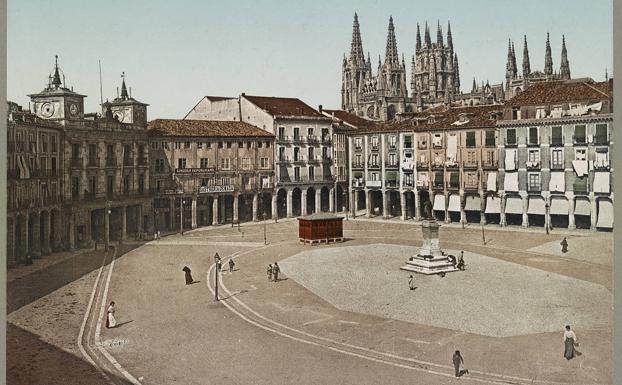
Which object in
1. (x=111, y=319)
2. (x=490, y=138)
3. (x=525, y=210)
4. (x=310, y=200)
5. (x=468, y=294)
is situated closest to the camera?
(x=111, y=319)

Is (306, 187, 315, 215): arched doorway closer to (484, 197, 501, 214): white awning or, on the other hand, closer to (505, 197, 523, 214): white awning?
(484, 197, 501, 214): white awning

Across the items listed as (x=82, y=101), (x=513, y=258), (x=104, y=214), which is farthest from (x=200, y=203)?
(x=513, y=258)

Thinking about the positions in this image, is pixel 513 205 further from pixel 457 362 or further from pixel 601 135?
pixel 457 362

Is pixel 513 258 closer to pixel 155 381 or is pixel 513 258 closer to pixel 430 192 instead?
pixel 430 192

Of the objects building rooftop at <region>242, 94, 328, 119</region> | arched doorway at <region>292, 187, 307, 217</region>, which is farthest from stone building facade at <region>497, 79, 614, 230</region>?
arched doorway at <region>292, 187, 307, 217</region>

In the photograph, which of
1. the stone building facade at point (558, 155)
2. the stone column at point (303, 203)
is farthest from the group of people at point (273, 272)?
Answer: the stone column at point (303, 203)

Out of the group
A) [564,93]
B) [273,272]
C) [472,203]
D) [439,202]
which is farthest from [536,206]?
[273,272]

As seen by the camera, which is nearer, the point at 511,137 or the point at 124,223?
the point at 124,223

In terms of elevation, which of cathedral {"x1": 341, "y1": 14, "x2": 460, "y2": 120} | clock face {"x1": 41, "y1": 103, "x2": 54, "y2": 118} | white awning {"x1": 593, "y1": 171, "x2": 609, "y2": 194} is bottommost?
white awning {"x1": 593, "y1": 171, "x2": 609, "y2": 194}
